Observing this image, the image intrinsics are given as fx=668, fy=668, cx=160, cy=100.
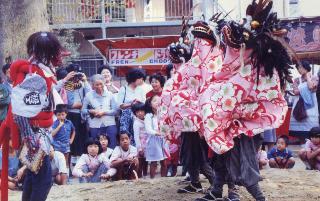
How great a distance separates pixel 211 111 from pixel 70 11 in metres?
15.2

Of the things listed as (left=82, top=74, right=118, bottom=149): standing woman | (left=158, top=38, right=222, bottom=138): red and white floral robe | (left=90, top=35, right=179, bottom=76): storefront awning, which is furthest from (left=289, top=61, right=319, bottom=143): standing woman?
(left=90, top=35, right=179, bottom=76): storefront awning

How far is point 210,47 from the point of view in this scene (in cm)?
609

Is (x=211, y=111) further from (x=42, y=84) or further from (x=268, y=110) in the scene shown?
(x=42, y=84)

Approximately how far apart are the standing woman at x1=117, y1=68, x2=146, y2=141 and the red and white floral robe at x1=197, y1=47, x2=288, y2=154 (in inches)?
139

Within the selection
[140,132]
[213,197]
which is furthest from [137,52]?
[213,197]

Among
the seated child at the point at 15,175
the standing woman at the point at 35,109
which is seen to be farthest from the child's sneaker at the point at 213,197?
the seated child at the point at 15,175

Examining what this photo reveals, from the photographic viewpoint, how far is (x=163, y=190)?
6.98 m

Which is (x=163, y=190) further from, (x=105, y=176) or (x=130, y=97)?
(x=130, y=97)

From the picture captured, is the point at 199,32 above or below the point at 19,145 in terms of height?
above

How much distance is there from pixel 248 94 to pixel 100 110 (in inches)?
156

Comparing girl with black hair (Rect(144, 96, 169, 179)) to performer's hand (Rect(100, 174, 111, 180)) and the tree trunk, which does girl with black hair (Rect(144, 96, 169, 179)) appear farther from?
the tree trunk

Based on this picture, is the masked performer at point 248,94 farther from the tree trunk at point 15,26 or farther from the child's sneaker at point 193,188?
the tree trunk at point 15,26

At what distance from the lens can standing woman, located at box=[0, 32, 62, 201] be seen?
5125 millimetres

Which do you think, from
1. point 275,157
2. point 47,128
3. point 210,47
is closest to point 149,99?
point 275,157
